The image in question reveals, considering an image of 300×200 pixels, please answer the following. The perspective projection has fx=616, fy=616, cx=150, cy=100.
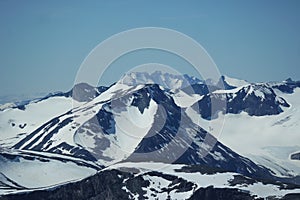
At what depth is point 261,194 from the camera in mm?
199500

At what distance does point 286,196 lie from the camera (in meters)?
196

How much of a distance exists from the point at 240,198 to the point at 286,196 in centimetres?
1465

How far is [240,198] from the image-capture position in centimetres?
19975

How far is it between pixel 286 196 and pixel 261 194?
8.21m

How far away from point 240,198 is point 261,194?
6.90m
